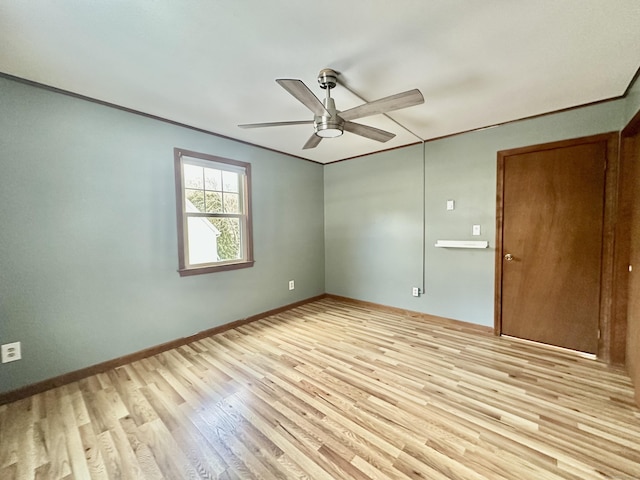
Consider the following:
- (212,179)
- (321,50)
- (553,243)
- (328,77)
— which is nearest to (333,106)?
(328,77)

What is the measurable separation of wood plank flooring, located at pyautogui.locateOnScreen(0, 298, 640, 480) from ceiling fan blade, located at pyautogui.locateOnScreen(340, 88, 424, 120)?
2065 millimetres

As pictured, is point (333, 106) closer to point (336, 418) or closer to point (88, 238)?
point (336, 418)

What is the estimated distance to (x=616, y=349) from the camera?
2246mm

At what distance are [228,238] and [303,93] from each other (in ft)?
7.26

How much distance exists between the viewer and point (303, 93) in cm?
157

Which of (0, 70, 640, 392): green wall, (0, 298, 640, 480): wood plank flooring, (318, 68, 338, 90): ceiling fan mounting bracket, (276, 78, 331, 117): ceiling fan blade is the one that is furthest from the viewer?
(0, 70, 640, 392): green wall

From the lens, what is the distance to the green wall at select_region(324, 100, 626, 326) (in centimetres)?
275

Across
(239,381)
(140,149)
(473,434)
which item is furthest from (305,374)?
(140,149)

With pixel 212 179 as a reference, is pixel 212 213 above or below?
below

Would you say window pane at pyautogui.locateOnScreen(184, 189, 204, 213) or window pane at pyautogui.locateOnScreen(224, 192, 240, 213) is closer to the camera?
window pane at pyautogui.locateOnScreen(184, 189, 204, 213)

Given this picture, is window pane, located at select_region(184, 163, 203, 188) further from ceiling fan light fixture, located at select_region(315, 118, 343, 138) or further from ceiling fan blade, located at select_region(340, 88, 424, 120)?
ceiling fan blade, located at select_region(340, 88, 424, 120)

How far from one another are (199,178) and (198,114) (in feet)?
2.37

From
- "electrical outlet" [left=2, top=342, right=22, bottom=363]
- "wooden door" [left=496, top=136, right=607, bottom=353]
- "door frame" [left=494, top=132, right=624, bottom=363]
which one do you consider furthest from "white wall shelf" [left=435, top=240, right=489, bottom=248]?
"electrical outlet" [left=2, top=342, right=22, bottom=363]

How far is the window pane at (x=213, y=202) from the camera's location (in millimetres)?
3031
